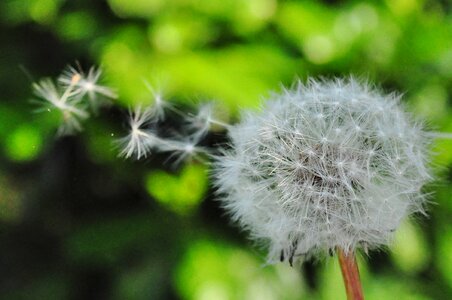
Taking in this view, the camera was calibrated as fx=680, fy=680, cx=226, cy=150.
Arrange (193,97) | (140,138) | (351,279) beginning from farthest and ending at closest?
1. (193,97)
2. (140,138)
3. (351,279)

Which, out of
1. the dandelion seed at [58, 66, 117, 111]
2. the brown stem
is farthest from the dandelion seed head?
the dandelion seed at [58, 66, 117, 111]

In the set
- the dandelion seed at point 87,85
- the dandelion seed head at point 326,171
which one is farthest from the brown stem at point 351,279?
the dandelion seed at point 87,85

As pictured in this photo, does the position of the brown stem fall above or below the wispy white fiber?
above

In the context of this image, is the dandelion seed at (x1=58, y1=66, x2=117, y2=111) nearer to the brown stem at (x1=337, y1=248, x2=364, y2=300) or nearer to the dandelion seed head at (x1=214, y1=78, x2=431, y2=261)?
the dandelion seed head at (x1=214, y1=78, x2=431, y2=261)

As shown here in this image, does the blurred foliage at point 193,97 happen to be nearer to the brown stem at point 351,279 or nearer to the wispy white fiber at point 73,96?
the wispy white fiber at point 73,96

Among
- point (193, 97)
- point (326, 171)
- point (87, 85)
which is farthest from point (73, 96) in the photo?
point (326, 171)

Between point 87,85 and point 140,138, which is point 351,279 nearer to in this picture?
point 140,138
